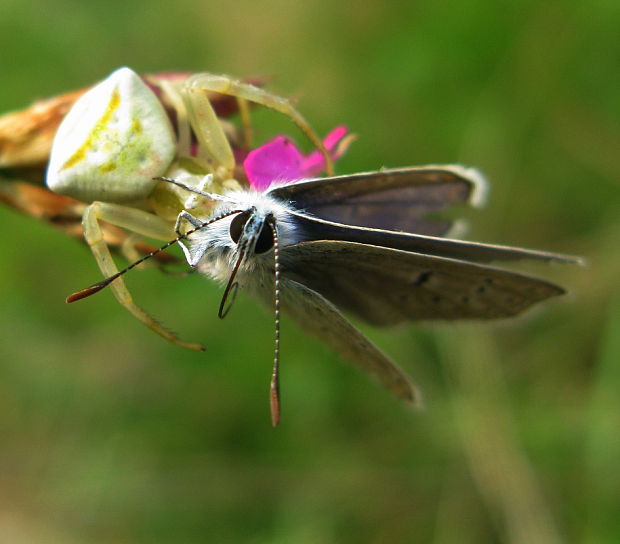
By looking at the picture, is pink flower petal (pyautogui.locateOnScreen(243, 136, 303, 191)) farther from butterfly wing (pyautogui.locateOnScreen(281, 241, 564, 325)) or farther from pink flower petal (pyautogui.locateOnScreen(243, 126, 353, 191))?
butterfly wing (pyautogui.locateOnScreen(281, 241, 564, 325))

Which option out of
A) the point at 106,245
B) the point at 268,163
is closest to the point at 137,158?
the point at 106,245

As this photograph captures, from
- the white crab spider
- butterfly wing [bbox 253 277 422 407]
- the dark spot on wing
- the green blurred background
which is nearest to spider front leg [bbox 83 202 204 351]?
the white crab spider

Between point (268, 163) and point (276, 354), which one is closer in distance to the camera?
point (276, 354)

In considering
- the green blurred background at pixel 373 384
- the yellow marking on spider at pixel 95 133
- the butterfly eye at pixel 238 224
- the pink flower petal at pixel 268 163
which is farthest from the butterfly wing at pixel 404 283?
the green blurred background at pixel 373 384

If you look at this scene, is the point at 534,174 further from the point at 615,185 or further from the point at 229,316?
the point at 229,316

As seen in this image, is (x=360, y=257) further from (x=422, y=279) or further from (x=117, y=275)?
(x=117, y=275)

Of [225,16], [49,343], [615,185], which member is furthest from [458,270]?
[225,16]
